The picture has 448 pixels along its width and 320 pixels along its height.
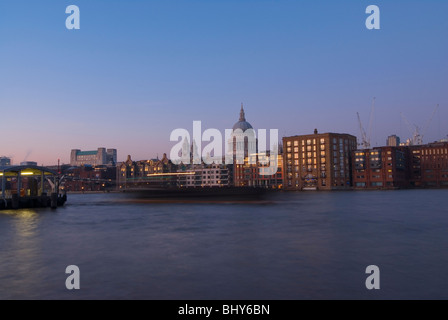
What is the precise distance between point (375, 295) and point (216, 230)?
22.8 m

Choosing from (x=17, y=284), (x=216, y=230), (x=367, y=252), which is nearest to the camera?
(x=17, y=284)

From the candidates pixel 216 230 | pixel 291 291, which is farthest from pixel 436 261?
pixel 216 230

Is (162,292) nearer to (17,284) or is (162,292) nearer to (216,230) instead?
(17,284)

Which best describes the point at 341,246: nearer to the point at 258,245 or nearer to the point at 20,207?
the point at 258,245

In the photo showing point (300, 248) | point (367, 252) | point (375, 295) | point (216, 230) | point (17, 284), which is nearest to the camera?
point (375, 295)

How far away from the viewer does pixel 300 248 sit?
76.9 feet

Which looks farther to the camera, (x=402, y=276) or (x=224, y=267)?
(x=224, y=267)

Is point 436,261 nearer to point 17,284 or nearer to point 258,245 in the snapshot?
point 258,245

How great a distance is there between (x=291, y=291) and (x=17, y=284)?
11398mm
